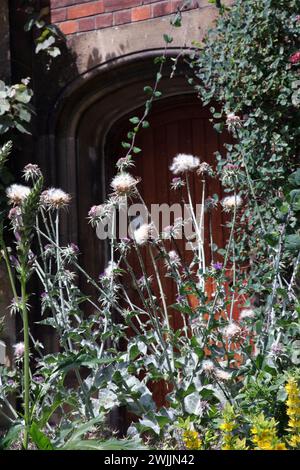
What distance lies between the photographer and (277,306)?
2451 mm

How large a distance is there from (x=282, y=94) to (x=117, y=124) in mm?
1458

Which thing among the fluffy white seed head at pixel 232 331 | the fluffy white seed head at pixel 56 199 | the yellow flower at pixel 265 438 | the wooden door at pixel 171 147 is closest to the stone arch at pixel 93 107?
the wooden door at pixel 171 147

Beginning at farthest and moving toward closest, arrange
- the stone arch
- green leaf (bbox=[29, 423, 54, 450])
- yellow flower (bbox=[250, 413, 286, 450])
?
1. the stone arch
2. green leaf (bbox=[29, 423, 54, 450])
3. yellow flower (bbox=[250, 413, 286, 450])

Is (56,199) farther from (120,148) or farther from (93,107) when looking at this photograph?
(120,148)

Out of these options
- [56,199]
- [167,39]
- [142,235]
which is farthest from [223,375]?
[167,39]

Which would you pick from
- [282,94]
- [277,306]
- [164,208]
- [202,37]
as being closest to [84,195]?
[164,208]

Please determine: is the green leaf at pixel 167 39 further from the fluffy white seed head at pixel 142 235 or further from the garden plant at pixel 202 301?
the fluffy white seed head at pixel 142 235

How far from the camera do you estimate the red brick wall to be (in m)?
4.13

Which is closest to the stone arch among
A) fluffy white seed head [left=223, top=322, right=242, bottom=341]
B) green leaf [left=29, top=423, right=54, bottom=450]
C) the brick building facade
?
the brick building facade

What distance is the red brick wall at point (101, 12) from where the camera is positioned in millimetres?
4133

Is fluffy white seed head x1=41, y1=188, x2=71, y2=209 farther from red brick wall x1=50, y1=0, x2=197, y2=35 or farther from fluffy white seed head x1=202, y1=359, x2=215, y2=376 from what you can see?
red brick wall x1=50, y1=0, x2=197, y2=35

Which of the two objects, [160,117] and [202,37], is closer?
[202,37]

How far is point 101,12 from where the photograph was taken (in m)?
4.26
